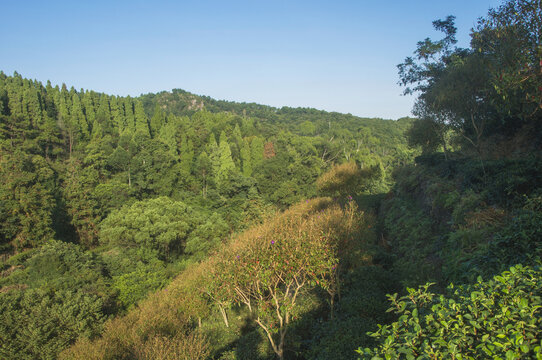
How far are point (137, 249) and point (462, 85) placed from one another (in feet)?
97.4

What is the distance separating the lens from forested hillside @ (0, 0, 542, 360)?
325cm

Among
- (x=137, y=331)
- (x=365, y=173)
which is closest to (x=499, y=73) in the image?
(x=137, y=331)

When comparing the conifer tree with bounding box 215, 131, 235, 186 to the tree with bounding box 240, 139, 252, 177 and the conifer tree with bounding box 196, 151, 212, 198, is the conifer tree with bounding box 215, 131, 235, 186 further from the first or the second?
the tree with bounding box 240, 139, 252, 177

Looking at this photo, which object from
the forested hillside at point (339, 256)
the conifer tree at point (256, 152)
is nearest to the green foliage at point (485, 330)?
the forested hillside at point (339, 256)

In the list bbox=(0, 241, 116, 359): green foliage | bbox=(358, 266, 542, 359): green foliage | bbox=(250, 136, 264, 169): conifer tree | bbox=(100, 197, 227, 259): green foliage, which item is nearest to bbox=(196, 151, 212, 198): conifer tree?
bbox=(250, 136, 264, 169): conifer tree

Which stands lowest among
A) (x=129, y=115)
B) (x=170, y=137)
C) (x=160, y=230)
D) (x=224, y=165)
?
(x=160, y=230)

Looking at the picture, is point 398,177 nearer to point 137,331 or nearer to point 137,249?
point 137,331

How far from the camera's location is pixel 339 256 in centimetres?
1166

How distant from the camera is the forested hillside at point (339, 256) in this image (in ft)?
10.7

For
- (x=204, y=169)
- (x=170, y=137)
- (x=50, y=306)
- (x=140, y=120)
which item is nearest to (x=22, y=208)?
(x=50, y=306)

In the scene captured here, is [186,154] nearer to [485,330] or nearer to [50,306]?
[50,306]

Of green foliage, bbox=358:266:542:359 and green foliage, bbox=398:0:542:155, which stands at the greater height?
green foliage, bbox=398:0:542:155

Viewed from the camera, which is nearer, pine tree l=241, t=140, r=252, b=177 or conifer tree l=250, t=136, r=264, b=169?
pine tree l=241, t=140, r=252, b=177

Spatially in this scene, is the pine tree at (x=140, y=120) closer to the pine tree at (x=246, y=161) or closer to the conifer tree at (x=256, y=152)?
the pine tree at (x=246, y=161)
